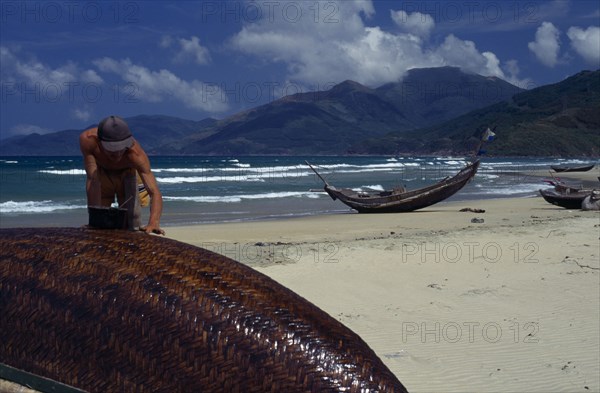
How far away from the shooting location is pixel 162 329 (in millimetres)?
1810

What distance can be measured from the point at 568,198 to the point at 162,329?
1889 centimetres

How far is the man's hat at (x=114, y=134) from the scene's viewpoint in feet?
10.3

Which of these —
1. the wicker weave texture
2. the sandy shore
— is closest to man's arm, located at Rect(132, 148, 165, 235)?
the wicker weave texture

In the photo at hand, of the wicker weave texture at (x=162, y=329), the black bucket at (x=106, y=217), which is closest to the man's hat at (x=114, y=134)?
the black bucket at (x=106, y=217)

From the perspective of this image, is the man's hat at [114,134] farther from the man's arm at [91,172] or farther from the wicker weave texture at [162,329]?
the wicker weave texture at [162,329]

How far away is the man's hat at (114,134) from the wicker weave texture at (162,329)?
1137 millimetres

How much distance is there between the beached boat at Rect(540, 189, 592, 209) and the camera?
1862 centimetres

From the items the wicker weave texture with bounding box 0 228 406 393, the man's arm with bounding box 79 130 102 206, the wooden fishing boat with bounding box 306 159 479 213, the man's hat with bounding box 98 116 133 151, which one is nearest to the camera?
the wicker weave texture with bounding box 0 228 406 393

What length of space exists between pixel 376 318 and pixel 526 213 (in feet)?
44.4

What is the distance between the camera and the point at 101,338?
1.84 metres

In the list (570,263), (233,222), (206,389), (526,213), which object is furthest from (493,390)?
(526,213)

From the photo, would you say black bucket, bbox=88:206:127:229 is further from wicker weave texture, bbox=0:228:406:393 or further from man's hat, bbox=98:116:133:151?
man's hat, bbox=98:116:133:151

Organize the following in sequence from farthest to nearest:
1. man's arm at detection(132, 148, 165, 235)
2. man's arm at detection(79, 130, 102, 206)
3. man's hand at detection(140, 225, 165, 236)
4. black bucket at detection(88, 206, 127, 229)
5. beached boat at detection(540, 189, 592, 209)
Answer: beached boat at detection(540, 189, 592, 209)
man's arm at detection(79, 130, 102, 206)
man's arm at detection(132, 148, 165, 235)
man's hand at detection(140, 225, 165, 236)
black bucket at detection(88, 206, 127, 229)

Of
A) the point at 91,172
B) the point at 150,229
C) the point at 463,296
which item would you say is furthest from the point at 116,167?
the point at 463,296
